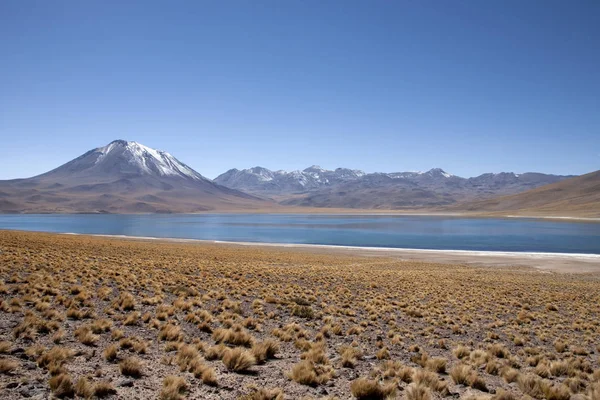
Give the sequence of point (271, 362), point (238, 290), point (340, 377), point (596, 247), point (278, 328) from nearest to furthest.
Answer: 1. point (340, 377)
2. point (271, 362)
3. point (278, 328)
4. point (238, 290)
5. point (596, 247)

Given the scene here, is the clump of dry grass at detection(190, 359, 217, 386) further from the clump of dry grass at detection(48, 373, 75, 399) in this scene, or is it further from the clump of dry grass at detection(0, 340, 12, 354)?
the clump of dry grass at detection(0, 340, 12, 354)

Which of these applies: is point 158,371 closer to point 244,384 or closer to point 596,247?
point 244,384

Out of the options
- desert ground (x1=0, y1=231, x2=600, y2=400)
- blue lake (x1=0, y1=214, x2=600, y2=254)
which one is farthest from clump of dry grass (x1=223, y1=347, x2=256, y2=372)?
blue lake (x1=0, y1=214, x2=600, y2=254)

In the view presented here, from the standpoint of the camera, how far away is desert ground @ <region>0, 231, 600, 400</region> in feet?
20.5

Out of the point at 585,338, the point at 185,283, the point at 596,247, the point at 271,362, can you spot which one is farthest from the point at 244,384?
the point at 596,247

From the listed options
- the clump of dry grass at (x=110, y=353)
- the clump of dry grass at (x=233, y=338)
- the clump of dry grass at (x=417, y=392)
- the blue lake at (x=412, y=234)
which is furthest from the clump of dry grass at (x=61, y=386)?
the blue lake at (x=412, y=234)

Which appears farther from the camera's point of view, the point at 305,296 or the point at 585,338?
the point at 305,296

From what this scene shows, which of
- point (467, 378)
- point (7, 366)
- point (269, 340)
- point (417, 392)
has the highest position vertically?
point (7, 366)

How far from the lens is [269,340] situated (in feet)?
27.8

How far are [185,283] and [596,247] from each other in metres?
62.0

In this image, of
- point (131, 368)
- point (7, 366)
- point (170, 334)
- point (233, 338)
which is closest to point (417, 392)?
point (233, 338)

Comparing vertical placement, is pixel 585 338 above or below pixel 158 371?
below

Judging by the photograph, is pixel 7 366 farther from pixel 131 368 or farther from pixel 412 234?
pixel 412 234

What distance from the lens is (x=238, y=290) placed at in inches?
569
